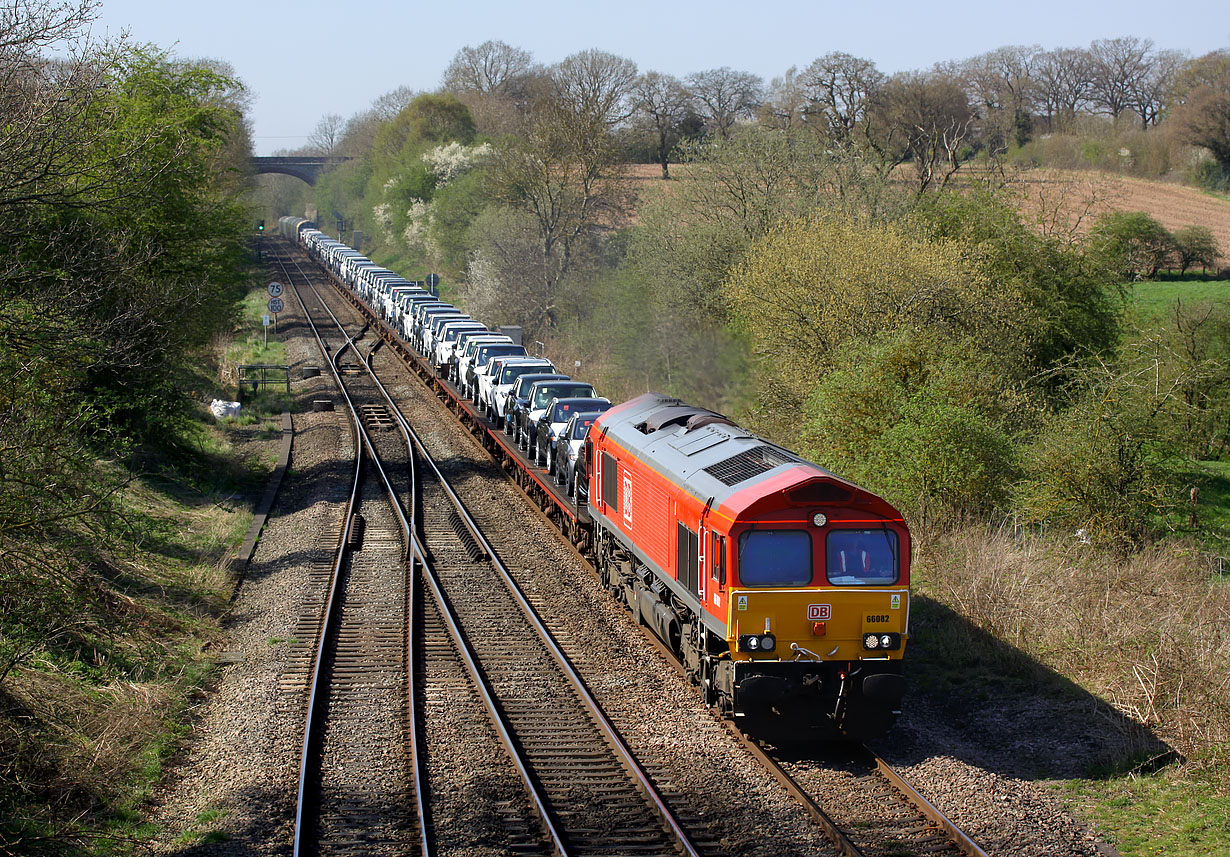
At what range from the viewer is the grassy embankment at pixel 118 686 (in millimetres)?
8828

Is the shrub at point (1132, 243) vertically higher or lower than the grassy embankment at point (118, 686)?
higher

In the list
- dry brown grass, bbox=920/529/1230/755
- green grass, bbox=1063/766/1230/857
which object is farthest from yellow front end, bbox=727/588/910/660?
dry brown grass, bbox=920/529/1230/755

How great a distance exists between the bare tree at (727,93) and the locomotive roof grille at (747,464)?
230ft

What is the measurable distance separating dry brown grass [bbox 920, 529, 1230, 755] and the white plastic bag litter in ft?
67.0

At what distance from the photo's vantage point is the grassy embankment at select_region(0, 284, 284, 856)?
348 inches

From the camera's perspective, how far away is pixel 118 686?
37.7ft

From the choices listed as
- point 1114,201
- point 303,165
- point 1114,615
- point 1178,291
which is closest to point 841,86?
point 1114,201

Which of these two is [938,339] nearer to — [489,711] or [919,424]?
[919,424]

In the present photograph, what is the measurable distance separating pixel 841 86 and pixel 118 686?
1990 inches

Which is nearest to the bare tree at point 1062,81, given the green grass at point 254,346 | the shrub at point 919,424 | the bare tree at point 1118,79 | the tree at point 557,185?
the bare tree at point 1118,79

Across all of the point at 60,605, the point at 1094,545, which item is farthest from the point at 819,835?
the point at 1094,545

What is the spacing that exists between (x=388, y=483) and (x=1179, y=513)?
1500cm

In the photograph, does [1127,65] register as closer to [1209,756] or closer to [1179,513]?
[1179,513]

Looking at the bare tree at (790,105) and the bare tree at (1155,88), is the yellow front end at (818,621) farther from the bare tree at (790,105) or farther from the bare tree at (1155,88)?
the bare tree at (1155,88)
